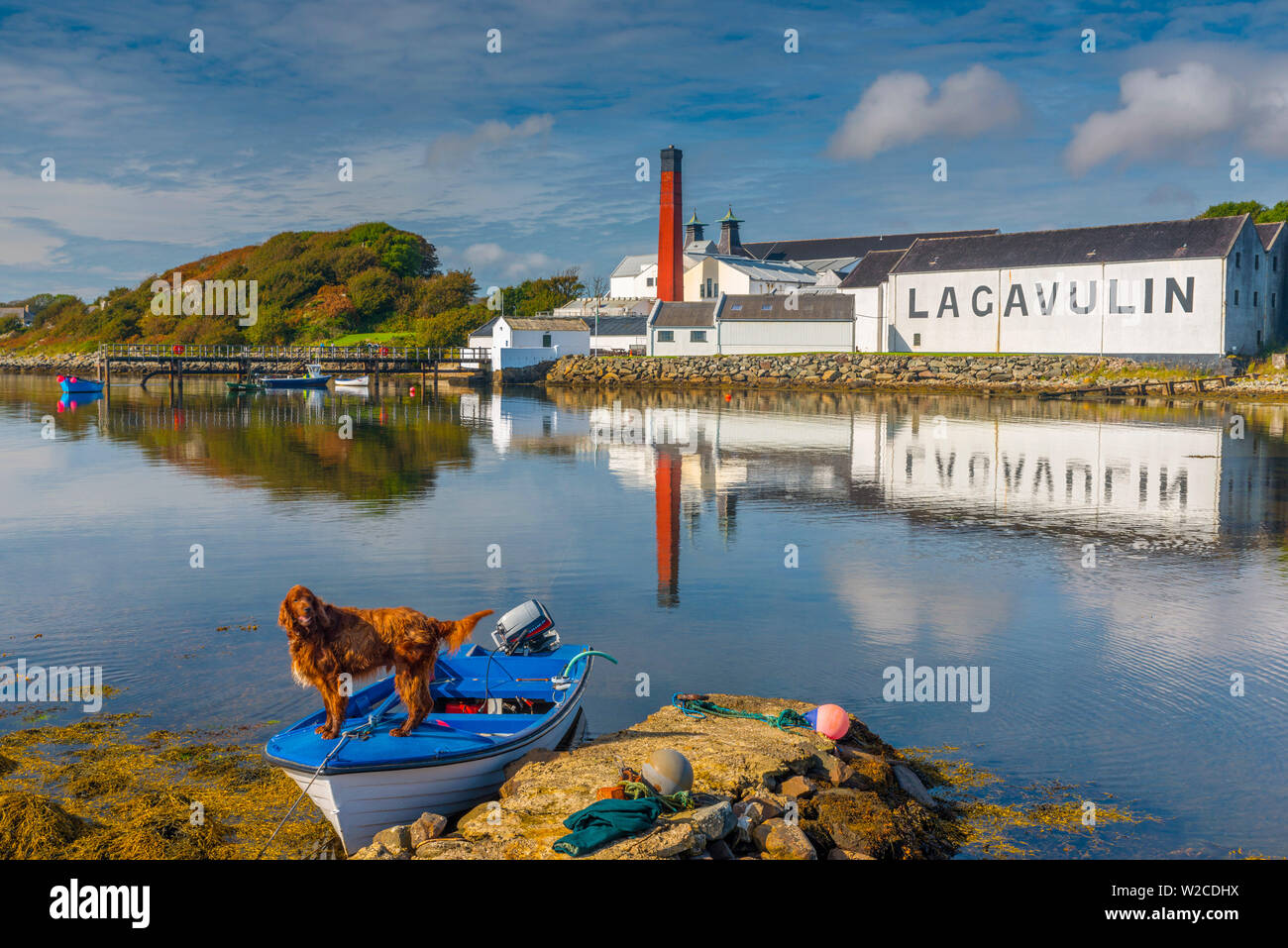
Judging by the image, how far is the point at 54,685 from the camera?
13117 mm

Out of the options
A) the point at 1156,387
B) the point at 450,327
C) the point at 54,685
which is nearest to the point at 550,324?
the point at 450,327

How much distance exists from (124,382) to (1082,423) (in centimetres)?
8731

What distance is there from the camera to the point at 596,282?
461 feet

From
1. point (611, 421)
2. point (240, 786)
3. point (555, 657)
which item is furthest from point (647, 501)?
point (611, 421)

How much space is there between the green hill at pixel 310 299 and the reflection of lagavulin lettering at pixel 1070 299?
54.8 m

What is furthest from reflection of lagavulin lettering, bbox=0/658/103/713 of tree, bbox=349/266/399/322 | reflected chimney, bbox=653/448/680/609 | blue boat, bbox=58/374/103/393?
tree, bbox=349/266/399/322

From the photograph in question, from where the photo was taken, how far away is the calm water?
40.4 ft

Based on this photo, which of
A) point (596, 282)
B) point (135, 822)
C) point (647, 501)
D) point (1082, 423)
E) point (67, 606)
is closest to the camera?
point (135, 822)

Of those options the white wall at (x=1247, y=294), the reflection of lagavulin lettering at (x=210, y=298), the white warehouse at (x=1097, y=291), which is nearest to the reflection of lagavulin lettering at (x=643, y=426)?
the white warehouse at (x=1097, y=291)

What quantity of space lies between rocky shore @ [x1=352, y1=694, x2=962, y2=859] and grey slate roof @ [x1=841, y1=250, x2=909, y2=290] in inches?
2984

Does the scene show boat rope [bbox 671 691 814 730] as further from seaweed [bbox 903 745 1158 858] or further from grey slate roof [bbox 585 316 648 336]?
grey slate roof [bbox 585 316 648 336]

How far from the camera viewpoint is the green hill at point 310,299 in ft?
429

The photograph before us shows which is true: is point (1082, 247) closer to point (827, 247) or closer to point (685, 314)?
point (685, 314)
